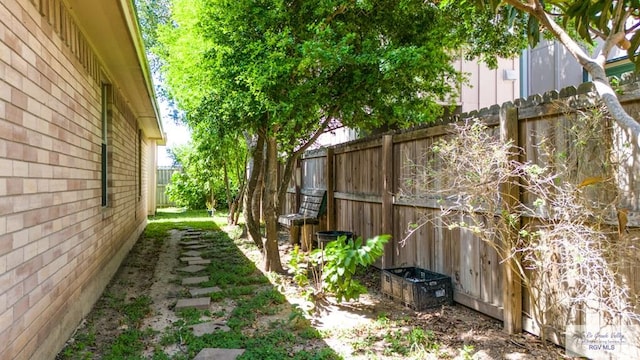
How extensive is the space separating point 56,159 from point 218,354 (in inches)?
79.8

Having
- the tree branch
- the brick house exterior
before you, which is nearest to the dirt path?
the brick house exterior

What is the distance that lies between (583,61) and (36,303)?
4053 mm

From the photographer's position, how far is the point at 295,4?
5.29 meters

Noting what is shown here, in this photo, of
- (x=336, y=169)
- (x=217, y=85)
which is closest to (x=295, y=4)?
(x=217, y=85)

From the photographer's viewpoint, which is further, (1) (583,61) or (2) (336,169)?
(2) (336,169)

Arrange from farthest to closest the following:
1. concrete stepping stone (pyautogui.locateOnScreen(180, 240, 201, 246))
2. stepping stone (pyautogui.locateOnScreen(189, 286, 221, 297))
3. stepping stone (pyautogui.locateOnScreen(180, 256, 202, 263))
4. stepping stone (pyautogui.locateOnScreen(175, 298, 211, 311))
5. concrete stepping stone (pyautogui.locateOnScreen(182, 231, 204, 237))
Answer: concrete stepping stone (pyautogui.locateOnScreen(182, 231, 204, 237)) → concrete stepping stone (pyautogui.locateOnScreen(180, 240, 201, 246)) → stepping stone (pyautogui.locateOnScreen(180, 256, 202, 263)) → stepping stone (pyautogui.locateOnScreen(189, 286, 221, 297)) → stepping stone (pyautogui.locateOnScreen(175, 298, 211, 311))

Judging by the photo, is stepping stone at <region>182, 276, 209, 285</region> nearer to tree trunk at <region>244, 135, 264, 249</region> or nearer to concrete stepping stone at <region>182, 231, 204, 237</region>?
tree trunk at <region>244, 135, 264, 249</region>

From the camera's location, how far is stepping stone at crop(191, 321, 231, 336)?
399 centimetres

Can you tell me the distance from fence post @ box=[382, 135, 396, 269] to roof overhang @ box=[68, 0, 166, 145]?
326cm

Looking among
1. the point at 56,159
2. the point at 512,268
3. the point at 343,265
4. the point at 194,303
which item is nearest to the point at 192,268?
the point at 194,303

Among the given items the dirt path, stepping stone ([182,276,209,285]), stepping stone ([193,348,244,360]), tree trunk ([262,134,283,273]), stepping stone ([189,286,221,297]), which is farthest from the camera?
tree trunk ([262,134,283,273])

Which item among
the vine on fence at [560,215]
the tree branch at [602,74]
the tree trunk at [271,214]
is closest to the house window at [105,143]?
the tree trunk at [271,214]

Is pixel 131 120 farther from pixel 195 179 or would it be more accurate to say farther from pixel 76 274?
pixel 195 179

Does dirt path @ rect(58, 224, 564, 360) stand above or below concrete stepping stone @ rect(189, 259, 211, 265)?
below
